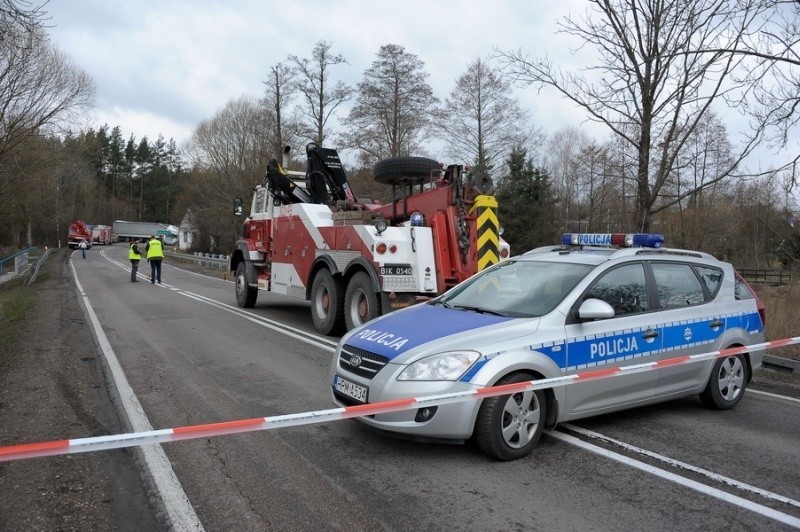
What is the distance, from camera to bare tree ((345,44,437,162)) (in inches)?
1182

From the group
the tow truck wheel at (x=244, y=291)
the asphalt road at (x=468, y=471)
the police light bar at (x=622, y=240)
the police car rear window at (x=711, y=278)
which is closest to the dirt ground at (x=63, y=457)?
the asphalt road at (x=468, y=471)

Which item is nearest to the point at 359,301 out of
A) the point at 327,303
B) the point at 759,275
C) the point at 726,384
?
the point at 327,303

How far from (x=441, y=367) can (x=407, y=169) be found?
6.39 metres

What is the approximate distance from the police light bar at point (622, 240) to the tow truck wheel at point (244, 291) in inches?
364

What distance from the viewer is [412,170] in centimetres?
1007

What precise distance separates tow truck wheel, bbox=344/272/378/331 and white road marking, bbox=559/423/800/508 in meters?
4.53

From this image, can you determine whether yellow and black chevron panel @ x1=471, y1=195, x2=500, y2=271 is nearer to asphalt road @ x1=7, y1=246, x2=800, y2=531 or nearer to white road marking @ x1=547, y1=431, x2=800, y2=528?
asphalt road @ x1=7, y1=246, x2=800, y2=531

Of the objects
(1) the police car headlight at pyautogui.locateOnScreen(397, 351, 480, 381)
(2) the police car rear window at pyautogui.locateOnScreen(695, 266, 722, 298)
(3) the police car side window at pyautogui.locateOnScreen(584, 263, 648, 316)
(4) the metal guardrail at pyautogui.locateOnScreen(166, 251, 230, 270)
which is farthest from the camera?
(4) the metal guardrail at pyautogui.locateOnScreen(166, 251, 230, 270)

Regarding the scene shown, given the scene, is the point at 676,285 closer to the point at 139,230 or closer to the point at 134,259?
the point at 134,259

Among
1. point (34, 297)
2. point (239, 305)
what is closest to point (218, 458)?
point (239, 305)

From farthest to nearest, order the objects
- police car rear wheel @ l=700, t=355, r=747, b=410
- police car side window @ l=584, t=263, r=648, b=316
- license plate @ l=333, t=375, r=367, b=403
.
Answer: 1. police car rear wheel @ l=700, t=355, r=747, b=410
2. police car side window @ l=584, t=263, r=648, b=316
3. license plate @ l=333, t=375, r=367, b=403

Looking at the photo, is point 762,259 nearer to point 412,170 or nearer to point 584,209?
point 584,209

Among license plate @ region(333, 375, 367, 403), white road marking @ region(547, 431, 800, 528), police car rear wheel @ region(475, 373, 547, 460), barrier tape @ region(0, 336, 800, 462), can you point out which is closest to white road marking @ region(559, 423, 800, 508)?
white road marking @ region(547, 431, 800, 528)

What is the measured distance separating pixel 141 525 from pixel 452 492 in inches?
73.0
